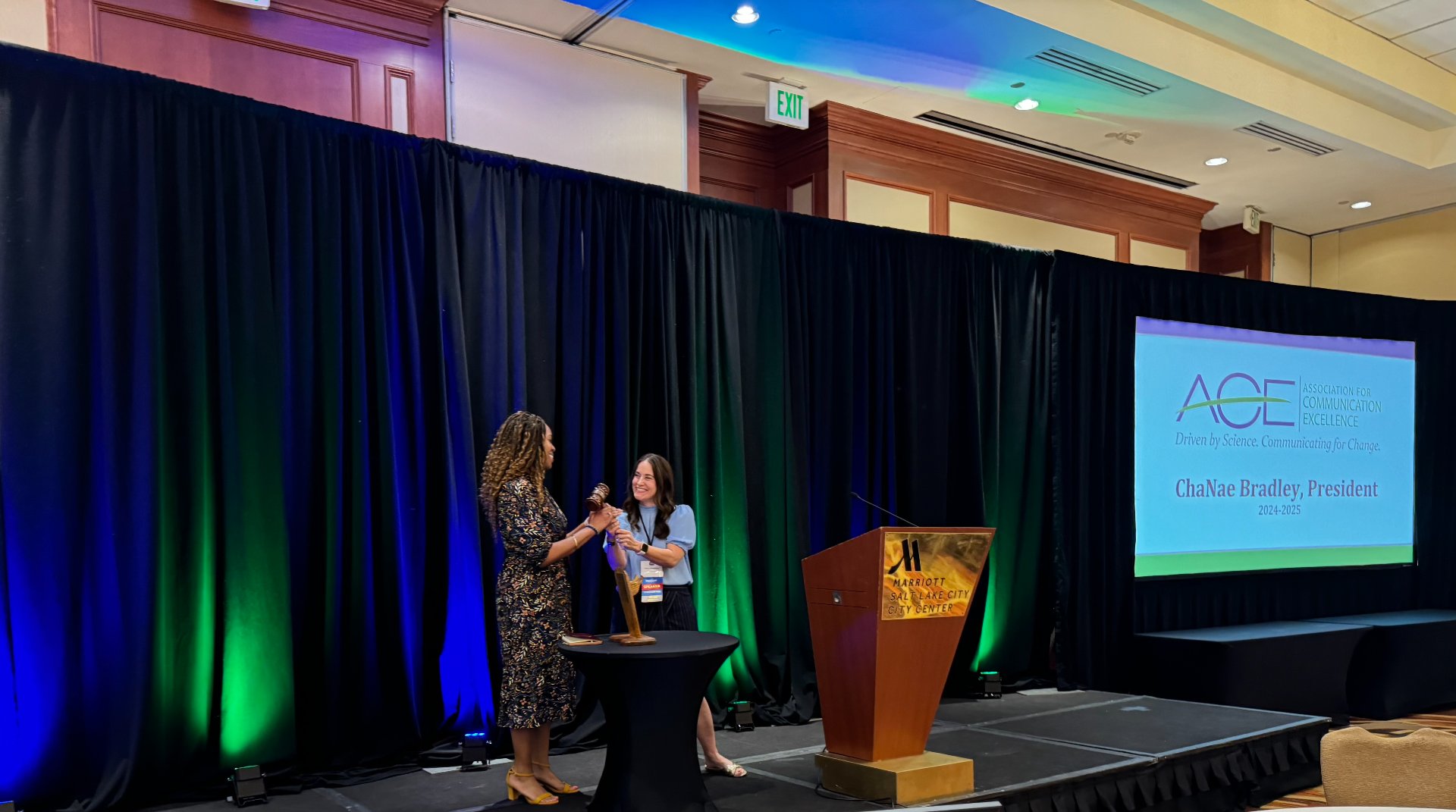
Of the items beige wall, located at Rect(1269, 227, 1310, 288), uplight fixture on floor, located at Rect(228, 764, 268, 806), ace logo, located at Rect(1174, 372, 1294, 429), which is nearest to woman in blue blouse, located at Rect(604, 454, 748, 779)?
uplight fixture on floor, located at Rect(228, 764, 268, 806)

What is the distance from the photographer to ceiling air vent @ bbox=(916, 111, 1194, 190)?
20.8ft

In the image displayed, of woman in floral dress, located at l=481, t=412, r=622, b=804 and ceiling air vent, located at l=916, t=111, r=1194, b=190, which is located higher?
ceiling air vent, located at l=916, t=111, r=1194, b=190

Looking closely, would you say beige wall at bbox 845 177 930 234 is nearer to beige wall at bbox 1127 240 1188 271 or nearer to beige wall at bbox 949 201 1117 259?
beige wall at bbox 949 201 1117 259

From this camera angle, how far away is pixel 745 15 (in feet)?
15.7

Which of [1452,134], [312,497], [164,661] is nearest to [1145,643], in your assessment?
[1452,134]

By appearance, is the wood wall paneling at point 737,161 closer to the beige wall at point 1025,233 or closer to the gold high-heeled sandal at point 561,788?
the beige wall at point 1025,233

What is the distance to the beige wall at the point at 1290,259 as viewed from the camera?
8734 mm

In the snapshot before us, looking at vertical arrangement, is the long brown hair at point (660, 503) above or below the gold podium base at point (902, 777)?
above

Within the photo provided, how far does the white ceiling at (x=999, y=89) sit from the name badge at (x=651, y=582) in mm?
2458

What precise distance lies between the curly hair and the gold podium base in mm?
1337

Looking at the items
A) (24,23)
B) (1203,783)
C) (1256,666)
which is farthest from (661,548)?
(1256,666)

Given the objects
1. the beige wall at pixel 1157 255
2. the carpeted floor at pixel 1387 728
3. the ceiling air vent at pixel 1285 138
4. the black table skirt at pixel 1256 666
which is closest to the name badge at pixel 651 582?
the carpeted floor at pixel 1387 728

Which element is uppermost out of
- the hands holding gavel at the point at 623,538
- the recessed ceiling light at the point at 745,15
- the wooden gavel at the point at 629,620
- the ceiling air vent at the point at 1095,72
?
the recessed ceiling light at the point at 745,15

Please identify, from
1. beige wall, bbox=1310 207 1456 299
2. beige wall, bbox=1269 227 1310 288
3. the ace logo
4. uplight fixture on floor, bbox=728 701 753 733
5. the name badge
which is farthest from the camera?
beige wall, bbox=1269 227 1310 288
